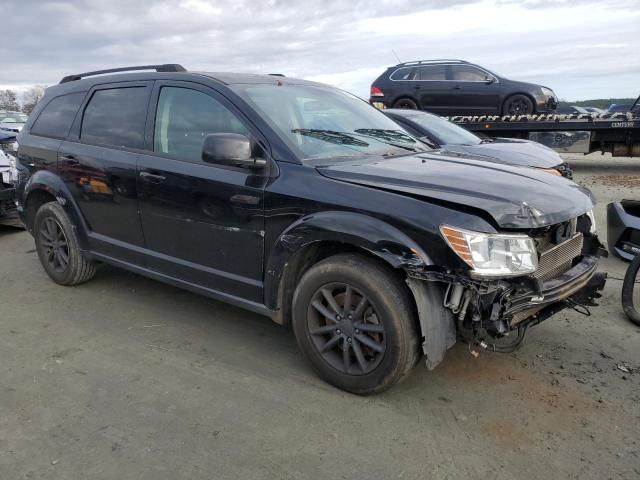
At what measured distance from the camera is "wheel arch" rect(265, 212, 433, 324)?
2748 mm

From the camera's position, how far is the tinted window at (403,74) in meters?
13.9

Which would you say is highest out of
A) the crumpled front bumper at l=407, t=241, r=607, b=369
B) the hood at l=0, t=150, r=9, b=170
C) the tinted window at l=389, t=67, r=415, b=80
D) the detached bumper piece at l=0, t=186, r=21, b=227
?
the tinted window at l=389, t=67, r=415, b=80

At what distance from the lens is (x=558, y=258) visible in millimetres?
3145

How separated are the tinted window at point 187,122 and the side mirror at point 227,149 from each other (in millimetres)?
271

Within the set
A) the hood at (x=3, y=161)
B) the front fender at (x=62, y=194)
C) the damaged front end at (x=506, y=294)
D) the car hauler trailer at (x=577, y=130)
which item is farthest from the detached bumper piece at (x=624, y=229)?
the car hauler trailer at (x=577, y=130)

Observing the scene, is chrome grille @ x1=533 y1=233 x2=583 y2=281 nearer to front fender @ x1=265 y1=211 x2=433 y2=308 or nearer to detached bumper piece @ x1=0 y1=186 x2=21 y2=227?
front fender @ x1=265 y1=211 x2=433 y2=308

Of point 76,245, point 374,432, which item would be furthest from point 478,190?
point 76,245

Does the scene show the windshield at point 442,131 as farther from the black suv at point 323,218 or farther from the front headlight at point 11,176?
the front headlight at point 11,176

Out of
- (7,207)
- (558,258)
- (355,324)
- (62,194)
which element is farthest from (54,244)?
(558,258)

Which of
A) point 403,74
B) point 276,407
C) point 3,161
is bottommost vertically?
point 276,407

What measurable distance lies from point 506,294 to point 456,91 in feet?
39.5

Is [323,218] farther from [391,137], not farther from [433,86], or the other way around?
[433,86]

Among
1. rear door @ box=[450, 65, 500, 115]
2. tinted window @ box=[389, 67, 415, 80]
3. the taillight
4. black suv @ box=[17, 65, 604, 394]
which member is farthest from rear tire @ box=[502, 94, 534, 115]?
black suv @ box=[17, 65, 604, 394]

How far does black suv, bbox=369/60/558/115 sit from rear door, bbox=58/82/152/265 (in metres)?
10.1
